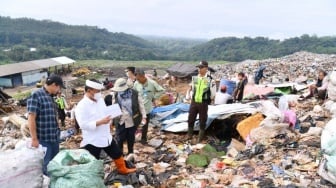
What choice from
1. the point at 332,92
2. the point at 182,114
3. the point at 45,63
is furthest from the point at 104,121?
the point at 45,63

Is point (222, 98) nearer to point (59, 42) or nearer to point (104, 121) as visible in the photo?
point (104, 121)

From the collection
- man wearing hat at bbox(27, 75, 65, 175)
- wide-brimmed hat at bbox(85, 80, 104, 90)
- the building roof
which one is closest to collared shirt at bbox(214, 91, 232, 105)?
wide-brimmed hat at bbox(85, 80, 104, 90)

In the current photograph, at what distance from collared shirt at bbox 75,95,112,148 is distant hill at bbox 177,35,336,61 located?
183 feet

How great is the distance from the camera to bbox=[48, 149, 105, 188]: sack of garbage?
3.18 metres

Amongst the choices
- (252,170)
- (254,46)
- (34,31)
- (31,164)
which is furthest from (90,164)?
(34,31)

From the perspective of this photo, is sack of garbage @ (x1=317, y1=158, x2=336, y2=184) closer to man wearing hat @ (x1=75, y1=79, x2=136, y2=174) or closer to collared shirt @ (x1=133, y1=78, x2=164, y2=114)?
man wearing hat @ (x1=75, y1=79, x2=136, y2=174)

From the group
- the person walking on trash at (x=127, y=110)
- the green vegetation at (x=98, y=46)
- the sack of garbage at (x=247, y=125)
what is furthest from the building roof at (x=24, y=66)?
the sack of garbage at (x=247, y=125)

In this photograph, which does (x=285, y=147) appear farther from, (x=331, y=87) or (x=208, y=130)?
(x=331, y=87)

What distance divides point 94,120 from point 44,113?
48 centimetres

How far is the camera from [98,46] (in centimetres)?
9381

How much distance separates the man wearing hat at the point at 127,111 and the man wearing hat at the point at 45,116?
119 centimetres

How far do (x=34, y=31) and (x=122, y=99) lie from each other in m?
98.8

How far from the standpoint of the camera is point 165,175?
4598mm

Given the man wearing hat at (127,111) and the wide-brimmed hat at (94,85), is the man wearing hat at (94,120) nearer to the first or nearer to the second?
the wide-brimmed hat at (94,85)
